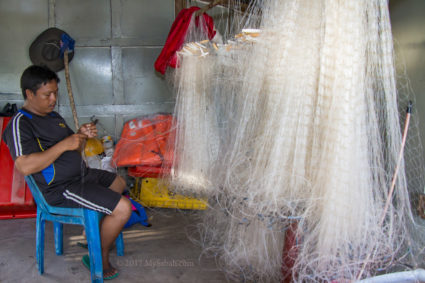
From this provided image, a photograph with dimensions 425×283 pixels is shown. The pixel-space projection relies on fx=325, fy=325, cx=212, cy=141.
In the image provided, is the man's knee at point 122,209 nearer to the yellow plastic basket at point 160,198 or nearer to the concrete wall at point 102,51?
the yellow plastic basket at point 160,198

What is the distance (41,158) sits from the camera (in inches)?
82.7

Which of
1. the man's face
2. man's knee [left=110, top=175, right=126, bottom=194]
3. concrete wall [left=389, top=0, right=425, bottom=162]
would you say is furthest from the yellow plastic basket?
concrete wall [left=389, top=0, right=425, bottom=162]

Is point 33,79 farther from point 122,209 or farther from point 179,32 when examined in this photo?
point 179,32

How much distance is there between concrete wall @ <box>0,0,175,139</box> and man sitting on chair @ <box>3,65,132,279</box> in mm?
2193

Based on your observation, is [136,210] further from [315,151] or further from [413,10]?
[413,10]

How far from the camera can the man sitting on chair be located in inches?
82.6

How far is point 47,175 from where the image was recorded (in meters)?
2.21

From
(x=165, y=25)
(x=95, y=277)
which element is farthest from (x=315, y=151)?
(x=165, y=25)

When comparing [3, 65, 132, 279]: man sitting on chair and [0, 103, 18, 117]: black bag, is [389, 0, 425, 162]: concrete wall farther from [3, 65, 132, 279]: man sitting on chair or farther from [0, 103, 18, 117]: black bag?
[0, 103, 18, 117]: black bag

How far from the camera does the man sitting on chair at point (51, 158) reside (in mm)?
2098

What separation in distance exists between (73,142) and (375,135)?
1.87 m

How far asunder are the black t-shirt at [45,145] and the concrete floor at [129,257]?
0.67 m

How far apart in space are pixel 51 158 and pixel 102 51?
268cm

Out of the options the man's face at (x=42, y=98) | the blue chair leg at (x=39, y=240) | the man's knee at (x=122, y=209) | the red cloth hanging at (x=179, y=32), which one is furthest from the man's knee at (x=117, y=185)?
the red cloth hanging at (x=179, y=32)
